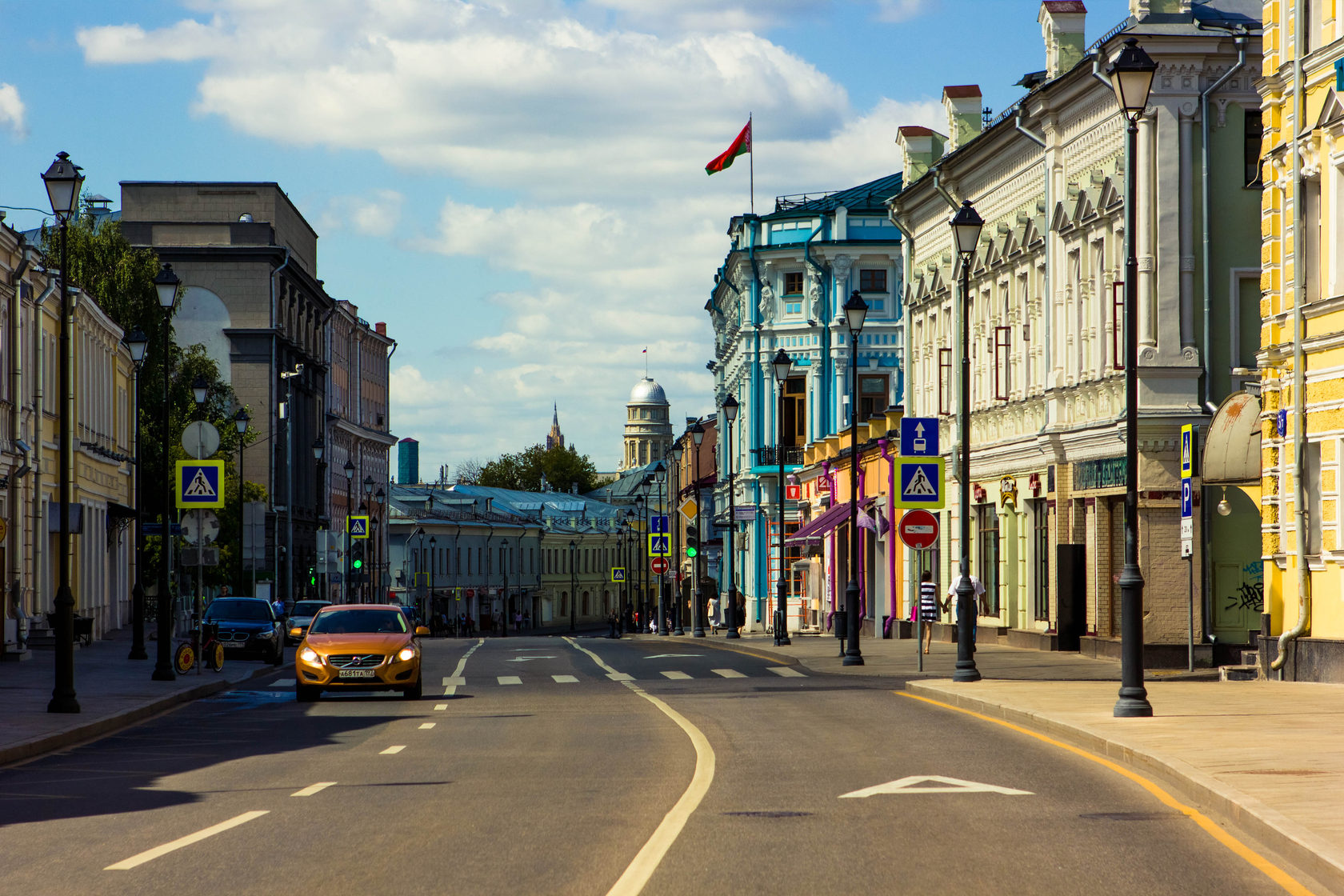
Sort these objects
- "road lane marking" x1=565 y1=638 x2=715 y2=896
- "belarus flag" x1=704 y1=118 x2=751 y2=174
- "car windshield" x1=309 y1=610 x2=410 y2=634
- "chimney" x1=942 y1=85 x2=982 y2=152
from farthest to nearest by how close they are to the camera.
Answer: "belarus flag" x1=704 y1=118 x2=751 y2=174, "chimney" x1=942 y1=85 x2=982 y2=152, "car windshield" x1=309 y1=610 x2=410 y2=634, "road lane marking" x1=565 y1=638 x2=715 y2=896

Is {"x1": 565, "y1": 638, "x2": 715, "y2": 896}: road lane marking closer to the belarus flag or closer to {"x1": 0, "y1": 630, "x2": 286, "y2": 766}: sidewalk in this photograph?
{"x1": 0, "y1": 630, "x2": 286, "y2": 766}: sidewalk

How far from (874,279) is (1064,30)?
3411 centimetres

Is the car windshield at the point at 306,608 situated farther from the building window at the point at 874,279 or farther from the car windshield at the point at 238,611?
the building window at the point at 874,279

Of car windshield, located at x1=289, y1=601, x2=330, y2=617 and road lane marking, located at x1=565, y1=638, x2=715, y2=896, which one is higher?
road lane marking, located at x1=565, y1=638, x2=715, y2=896

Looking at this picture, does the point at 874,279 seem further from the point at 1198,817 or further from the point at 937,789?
the point at 1198,817

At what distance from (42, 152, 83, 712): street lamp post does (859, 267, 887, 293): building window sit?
48998 millimetres

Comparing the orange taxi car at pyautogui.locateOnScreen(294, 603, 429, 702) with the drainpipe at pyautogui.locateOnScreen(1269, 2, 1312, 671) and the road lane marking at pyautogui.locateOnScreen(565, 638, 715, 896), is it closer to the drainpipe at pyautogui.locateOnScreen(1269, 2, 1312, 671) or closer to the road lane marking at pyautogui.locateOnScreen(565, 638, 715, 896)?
the road lane marking at pyautogui.locateOnScreen(565, 638, 715, 896)

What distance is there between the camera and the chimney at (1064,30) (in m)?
37.5

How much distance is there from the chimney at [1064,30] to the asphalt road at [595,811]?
18603mm

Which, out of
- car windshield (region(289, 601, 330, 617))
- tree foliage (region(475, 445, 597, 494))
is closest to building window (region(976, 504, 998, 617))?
car windshield (region(289, 601, 330, 617))

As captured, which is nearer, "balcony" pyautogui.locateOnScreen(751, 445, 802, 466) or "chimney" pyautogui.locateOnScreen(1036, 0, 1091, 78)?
"chimney" pyautogui.locateOnScreen(1036, 0, 1091, 78)

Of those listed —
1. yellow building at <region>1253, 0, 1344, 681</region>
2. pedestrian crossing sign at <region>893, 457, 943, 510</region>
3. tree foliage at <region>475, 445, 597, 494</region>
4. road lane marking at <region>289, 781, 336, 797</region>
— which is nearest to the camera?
road lane marking at <region>289, 781, 336, 797</region>

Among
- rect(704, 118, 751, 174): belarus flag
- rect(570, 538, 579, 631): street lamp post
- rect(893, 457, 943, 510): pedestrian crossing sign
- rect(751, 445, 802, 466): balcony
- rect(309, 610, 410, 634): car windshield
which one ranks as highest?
rect(704, 118, 751, 174): belarus flag

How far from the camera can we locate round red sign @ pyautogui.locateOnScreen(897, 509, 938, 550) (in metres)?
30.2
